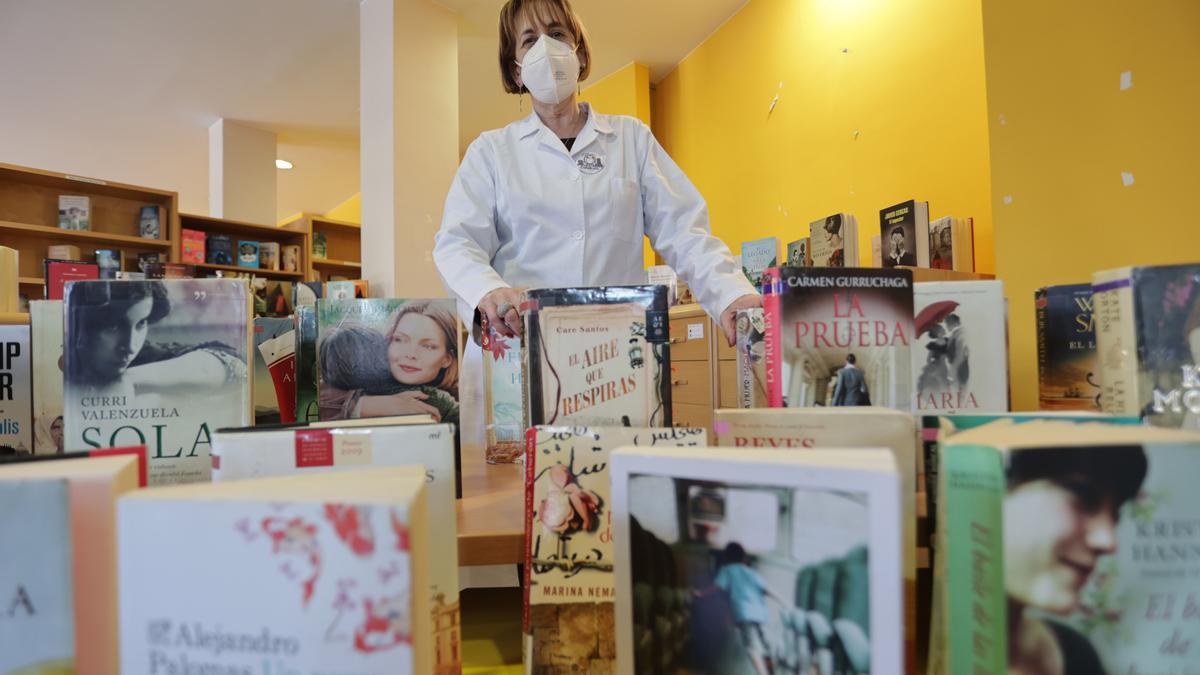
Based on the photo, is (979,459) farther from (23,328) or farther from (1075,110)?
(1075,110)

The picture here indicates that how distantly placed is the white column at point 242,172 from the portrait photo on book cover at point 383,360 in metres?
5.46

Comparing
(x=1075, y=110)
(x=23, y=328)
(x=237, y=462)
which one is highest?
(x=1075, y=110)

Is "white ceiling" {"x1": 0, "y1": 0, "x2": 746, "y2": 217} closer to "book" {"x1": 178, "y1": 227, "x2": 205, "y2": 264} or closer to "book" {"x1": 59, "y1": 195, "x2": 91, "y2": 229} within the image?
"book" {"x1": 59, "y1": 195, "x2": 91, "y2": 229}

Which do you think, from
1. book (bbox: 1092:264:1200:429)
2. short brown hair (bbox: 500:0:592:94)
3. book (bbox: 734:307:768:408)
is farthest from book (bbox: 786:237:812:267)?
book (bbox: 1092:264:1200:429)

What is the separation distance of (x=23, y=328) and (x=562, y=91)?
3.54 feet

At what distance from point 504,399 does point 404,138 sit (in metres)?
2.86

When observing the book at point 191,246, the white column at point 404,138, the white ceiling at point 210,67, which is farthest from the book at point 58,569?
the book at point 191,246

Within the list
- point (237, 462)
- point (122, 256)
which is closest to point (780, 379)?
point (237, 462)

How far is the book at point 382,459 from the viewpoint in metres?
0.55

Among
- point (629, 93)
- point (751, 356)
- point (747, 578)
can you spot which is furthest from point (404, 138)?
point (747, 578)

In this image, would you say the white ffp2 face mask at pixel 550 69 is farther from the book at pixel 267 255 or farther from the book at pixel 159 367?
the book at pixel 267 255

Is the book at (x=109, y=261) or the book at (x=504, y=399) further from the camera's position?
the book at (x=109, y=261)

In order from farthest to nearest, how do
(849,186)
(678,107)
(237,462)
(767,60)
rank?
(678,107) < (767,60) < (849,186) < (237,462)

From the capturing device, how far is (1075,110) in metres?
1.35
